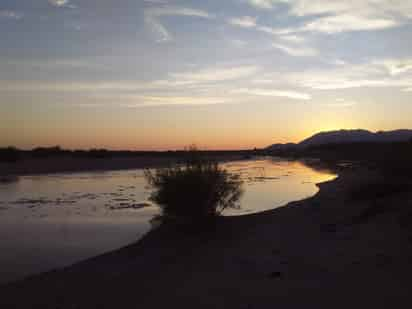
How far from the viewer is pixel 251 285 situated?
7156 millimetres

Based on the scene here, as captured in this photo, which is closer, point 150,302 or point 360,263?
point 150,302

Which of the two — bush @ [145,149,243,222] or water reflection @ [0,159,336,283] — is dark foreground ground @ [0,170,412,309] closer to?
bush @ [145,149,243,222]

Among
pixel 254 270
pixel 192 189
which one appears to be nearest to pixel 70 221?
pixel 192 189

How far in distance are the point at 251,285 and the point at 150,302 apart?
1.72 meters

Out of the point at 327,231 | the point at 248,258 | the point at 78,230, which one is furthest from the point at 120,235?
the point at 327,231

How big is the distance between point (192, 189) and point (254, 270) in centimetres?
495

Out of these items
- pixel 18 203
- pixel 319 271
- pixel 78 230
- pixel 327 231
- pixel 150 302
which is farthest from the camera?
pixel 18 203

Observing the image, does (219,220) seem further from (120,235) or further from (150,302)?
(150,302)

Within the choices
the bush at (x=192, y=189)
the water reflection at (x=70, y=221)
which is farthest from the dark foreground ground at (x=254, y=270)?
the water reflection at (x=70, y=221)

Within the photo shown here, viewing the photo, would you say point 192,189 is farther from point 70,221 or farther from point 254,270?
point 70,221

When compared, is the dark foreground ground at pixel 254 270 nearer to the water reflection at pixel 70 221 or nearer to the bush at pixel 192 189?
the bush at pixel 192 189

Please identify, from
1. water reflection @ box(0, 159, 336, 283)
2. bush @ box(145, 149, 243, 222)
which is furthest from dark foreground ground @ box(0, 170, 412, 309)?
water reflection @ box(0, 159, 336, 283)

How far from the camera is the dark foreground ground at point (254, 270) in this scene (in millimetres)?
6504

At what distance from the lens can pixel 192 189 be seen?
12672 millimetres
